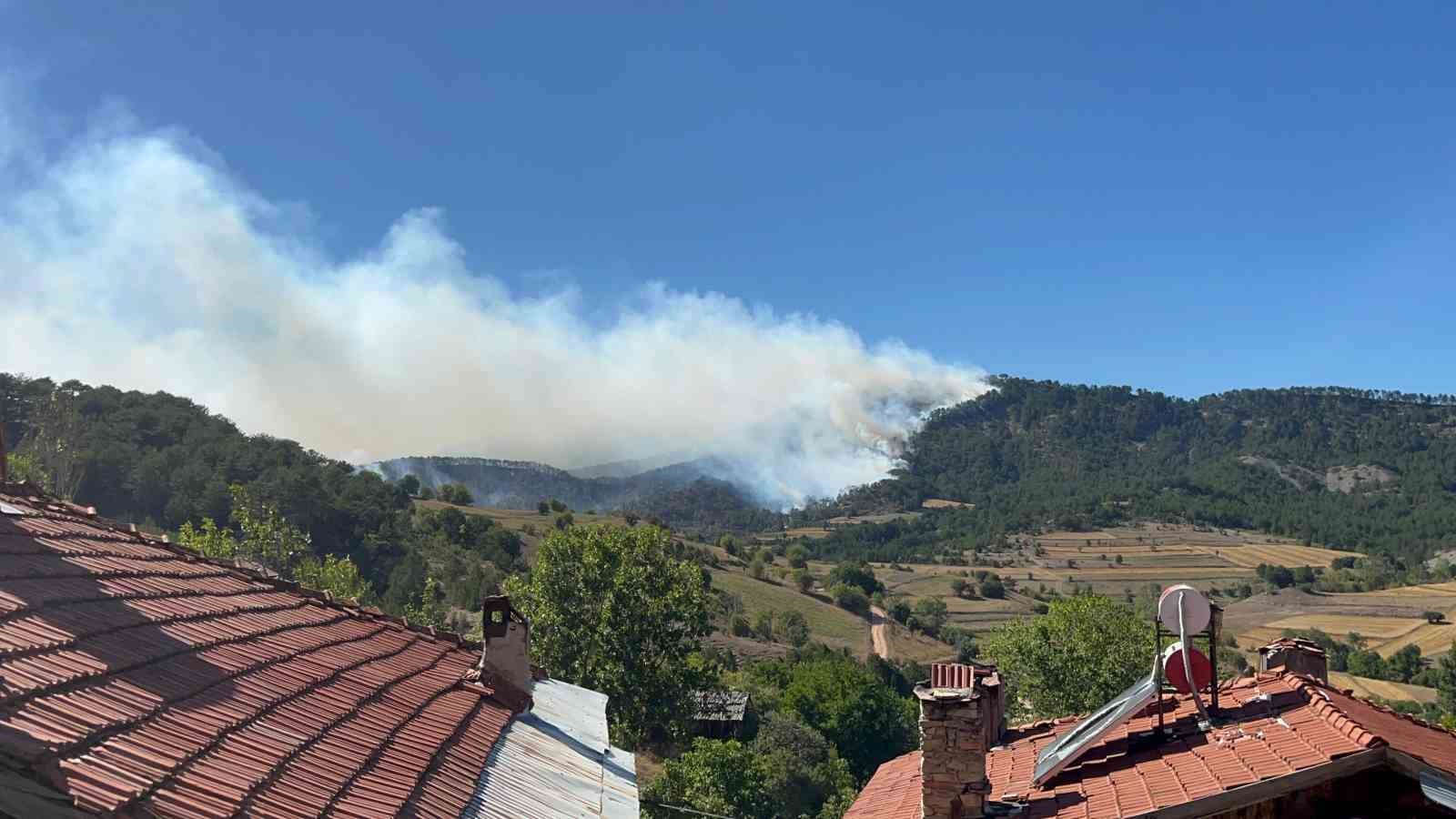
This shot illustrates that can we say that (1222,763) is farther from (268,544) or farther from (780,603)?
(780,603)

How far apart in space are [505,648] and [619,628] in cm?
2465

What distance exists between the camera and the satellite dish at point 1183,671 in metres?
10.1

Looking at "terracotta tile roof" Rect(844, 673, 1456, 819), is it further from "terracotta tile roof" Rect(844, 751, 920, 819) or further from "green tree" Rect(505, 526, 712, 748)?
"green tree" Rect(505, 526, 712, 748)

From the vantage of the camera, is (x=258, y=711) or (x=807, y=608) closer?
(x=258, y=711)

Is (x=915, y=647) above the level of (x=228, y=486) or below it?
below

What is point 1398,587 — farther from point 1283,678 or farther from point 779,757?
point 1283,678

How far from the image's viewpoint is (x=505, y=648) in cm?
1164

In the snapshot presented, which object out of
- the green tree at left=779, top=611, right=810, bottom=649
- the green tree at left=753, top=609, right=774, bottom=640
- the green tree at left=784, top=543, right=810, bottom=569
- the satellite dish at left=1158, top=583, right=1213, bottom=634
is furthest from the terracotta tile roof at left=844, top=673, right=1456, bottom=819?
the green tree at left=784, top=543, right=810, bottom=569

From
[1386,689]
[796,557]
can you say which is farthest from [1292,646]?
[796,557]

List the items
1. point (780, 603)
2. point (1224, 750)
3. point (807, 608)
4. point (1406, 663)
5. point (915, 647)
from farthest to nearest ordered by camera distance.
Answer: point (807, 608)
point (780, 603)
point (915, 647)
point (1406, 663)
point (1224, 750)

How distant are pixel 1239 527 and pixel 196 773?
21237 cm

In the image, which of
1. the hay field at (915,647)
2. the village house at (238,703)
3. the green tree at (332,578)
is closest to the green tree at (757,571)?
the hay field at (915,647)

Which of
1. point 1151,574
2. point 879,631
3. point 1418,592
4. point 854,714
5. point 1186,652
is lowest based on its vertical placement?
point 879,631

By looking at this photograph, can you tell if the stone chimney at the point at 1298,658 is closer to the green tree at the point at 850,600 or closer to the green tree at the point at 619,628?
the green tree at the point at 619,628
